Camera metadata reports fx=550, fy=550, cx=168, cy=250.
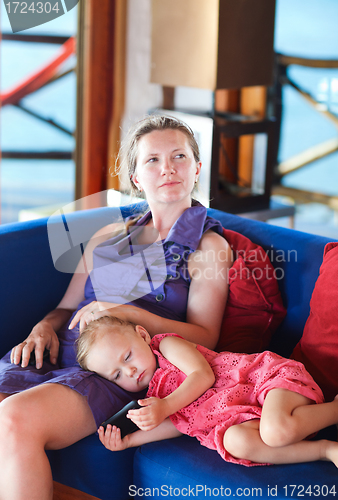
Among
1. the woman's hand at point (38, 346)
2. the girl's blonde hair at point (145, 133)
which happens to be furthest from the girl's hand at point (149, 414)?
the girl's blonde hair at point (145, 133)

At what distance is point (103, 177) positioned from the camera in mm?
3635

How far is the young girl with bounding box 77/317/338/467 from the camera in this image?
1196mm

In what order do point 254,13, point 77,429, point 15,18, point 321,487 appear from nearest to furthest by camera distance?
1. point 321,487
2. point 77,429
3. point 254,13
4. point 15,18

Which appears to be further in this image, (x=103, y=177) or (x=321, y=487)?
(x=103, y=177)

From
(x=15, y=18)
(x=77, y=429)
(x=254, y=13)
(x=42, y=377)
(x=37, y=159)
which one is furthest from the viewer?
(x=37, y=159)

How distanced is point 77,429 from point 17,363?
301 mm

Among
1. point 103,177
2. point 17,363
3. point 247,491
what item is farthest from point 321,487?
point 103,177

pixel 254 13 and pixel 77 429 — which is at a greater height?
pixel 254 13

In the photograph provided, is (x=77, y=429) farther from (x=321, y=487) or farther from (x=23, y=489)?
(x=321, y=487)

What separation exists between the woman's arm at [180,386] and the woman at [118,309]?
0.12m

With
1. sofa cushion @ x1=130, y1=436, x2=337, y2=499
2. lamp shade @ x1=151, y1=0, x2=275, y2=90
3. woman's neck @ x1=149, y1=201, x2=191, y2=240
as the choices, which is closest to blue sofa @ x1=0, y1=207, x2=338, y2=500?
sofa cushion @ x1=130, y1=436, x2=337, y2=499

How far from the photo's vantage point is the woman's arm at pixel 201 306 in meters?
1.52

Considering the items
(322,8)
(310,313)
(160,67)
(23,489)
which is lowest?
(23,489)

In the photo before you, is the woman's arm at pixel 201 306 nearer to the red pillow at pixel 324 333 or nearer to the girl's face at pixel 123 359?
the girl's face at pixel 123 359
